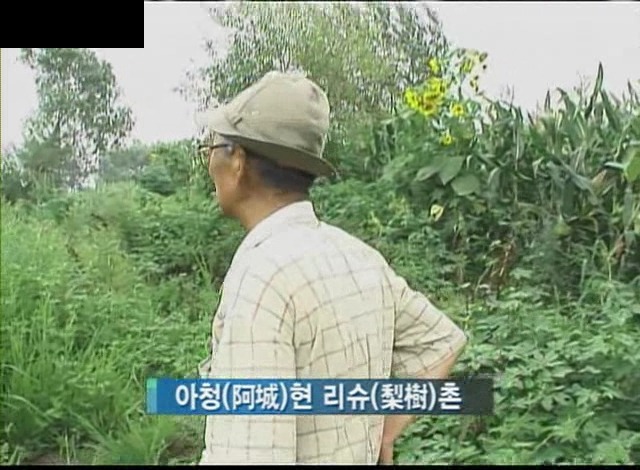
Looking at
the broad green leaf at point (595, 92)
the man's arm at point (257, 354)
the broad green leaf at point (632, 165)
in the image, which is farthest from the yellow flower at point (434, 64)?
the man's arm at point (257, 354)

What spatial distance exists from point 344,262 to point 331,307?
85 millimetres

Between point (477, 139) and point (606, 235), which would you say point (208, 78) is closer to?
point (477, 139)

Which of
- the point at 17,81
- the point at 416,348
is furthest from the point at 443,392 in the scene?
the point at 17,81

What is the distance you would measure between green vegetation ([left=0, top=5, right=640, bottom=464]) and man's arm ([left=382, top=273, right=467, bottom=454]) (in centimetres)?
37

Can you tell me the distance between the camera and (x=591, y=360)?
6.59ft

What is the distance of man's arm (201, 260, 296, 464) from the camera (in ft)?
4.33

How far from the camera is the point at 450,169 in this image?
6.72 feet

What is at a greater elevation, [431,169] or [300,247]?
[431,169]

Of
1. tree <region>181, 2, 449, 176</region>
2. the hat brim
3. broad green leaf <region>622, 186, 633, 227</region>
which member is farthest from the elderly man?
broad green leaf <region>622, 186, 633, 227</region>

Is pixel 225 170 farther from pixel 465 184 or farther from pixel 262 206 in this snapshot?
pixel 465 184

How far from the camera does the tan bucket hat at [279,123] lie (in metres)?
1.43

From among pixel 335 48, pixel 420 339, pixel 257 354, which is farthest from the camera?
pixel 335 48
